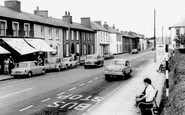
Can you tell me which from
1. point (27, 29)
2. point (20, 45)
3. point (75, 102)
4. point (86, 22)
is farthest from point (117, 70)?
point (86, 22)

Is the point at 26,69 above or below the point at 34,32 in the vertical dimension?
below

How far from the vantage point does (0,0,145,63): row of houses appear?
2984 centimetres

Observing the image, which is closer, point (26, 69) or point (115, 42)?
point (26, 69)

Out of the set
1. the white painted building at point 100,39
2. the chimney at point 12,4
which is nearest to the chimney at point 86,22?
the white painted building at point 100,39

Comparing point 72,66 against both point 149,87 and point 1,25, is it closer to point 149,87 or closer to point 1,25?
point 1,25

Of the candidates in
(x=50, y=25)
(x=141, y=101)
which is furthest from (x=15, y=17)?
(x=141, y=101)

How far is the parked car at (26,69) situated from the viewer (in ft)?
77.8

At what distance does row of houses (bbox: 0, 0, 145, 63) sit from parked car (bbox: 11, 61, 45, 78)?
411 cm

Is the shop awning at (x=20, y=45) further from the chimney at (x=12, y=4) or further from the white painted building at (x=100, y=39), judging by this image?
the white painted building at (x=100, y=39)

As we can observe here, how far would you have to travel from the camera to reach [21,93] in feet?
51.4

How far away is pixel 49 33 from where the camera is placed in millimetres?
40219

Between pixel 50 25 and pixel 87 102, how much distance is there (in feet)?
93.0

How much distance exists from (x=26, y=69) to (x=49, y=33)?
17081mm

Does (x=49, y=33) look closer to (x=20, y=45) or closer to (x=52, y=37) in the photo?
(x=52, y=37)
